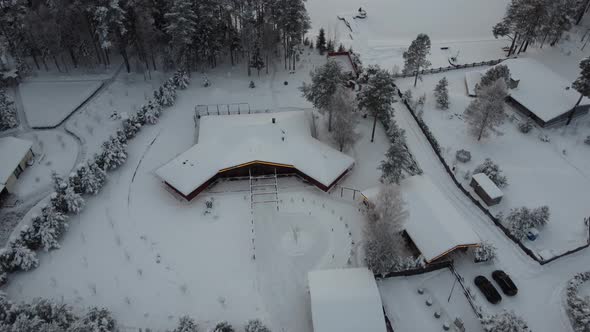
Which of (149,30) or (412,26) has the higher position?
(149,30)

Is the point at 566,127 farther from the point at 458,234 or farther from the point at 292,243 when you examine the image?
the point at 292,243

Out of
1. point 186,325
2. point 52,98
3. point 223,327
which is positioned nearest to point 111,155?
point 52,98

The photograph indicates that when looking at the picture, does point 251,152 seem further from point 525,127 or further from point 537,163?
point 525,127

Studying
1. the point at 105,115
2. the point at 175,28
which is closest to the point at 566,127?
the point at 175,28

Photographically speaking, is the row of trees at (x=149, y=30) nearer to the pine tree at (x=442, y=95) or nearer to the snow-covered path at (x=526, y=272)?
the pine tree at (x=442, y=95)

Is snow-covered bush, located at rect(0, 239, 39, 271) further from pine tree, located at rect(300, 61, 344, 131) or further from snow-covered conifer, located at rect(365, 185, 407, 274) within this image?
pine tree, located at rect(300, 61, 344, 131)

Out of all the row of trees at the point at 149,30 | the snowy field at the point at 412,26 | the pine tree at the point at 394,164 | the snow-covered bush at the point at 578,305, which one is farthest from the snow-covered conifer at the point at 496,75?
the snow-covered bush at the point at 578,305

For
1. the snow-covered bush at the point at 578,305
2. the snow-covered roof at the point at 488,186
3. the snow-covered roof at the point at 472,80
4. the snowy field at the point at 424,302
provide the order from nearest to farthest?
the snow-covered bush at the point at 578,305, the snowy field at the point at 424,302, the snow-covered roof at the point at 488,186, the snow-covered roof at the point at 472,80
